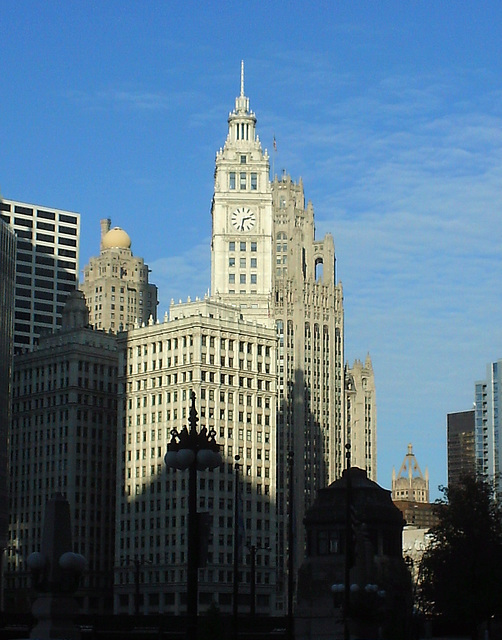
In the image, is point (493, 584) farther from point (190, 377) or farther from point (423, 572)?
point (190, 377)

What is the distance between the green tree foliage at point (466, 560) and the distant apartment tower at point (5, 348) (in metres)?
76.0

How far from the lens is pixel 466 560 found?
105125mm

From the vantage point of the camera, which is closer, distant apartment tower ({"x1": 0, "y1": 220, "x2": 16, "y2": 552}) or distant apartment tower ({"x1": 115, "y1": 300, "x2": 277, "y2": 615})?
distant apartment tower ({"x1": 0, "y1": 220, "x2": 16, "y2": 552})

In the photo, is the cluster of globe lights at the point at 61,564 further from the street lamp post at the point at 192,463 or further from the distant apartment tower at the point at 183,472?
the distant apartment tower at the point at 183,472

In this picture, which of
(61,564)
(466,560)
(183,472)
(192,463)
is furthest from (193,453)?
(183,472)

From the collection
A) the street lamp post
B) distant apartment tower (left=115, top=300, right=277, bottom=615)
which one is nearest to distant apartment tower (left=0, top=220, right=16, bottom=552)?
distant apartment tower (left=115, top=300, right=277, bottom=615)

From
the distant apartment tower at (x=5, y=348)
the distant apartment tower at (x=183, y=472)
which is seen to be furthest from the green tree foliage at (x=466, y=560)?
the distant apartment tower at (x=5, y=348)

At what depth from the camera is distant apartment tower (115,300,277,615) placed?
18338 centimetres

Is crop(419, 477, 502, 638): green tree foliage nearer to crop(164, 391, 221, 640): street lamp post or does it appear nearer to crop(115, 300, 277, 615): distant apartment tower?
crop(164, 391, 221, 640): street lamp post

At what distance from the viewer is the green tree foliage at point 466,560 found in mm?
104062

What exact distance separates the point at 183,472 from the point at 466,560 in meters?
82.5

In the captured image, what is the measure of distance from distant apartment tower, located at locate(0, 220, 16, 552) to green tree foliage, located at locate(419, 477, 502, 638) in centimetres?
7598

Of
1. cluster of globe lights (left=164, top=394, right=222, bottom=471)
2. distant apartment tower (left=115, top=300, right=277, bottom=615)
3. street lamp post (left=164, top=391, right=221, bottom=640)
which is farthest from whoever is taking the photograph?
distant apartment tower (left=115, top=300, right=277, bottom=615)

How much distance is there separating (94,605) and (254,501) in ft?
97.1
